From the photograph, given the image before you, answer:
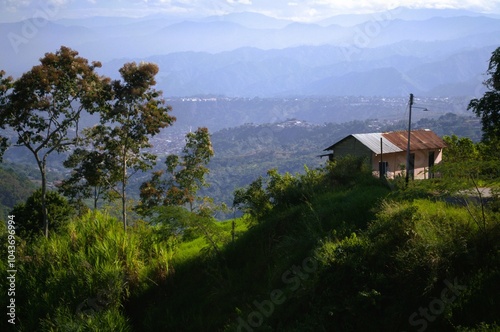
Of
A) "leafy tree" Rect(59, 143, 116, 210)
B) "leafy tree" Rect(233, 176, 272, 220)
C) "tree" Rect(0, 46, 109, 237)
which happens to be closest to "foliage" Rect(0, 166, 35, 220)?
"leafy tree" Rect(59, 143, 116, 210)

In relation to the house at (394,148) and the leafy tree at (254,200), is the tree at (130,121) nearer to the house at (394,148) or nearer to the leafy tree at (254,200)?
the leafy tree at (254,200)

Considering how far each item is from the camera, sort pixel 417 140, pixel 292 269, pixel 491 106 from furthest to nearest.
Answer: pixel 417 140, pixel 491 106, pixel 292 269

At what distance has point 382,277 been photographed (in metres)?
7.01

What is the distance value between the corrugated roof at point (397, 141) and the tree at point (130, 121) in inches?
653

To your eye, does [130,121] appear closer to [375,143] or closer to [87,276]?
[87,276]

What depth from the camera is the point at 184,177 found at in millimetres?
27531

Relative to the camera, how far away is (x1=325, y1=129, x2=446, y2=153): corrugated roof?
35125 mm

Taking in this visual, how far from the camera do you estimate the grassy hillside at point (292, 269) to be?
675cm

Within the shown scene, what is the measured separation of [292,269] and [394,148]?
2840 cm

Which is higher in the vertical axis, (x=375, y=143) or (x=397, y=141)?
(x=375, y=143)

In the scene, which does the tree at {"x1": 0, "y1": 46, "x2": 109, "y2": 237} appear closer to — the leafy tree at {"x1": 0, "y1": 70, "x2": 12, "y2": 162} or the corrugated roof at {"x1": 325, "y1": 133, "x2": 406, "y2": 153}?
the leafy tree at {"x1": 0, "y1": 70, "x2": 12, "y2": 162}

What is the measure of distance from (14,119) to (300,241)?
1380 cm

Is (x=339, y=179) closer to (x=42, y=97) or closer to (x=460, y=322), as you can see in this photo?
(x=460, y=322)

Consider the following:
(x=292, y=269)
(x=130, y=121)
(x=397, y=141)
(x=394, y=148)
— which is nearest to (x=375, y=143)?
(x=394, y=148)
